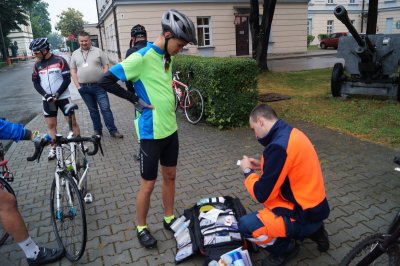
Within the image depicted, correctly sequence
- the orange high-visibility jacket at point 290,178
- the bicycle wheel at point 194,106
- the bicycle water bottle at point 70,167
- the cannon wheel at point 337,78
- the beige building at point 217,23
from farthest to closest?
the beige building at point 217,23
the cannon wheel at point 337,78
the bicycle wheel at point 194,106
the bicycle water bottle at point 70,167
the orange high-visibility jacket at point 290,178

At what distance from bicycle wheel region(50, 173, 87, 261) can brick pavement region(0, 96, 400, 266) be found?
14cm

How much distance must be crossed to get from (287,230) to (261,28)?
12.7 meters

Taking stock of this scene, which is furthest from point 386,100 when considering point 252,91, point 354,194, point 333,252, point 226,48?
point 226,48

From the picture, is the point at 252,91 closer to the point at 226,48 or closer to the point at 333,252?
the point at 333,252

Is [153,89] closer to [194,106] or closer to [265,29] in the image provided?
[194,106]

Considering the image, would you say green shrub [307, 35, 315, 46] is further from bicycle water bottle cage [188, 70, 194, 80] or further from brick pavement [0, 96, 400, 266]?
brick pavement [0, 96, 400, 266]

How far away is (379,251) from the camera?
7.18ft

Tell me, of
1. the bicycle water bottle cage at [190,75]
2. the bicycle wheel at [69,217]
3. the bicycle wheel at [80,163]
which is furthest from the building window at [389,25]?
the bicycle wheel at [69,217]

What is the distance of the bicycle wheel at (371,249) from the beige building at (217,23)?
1857cm

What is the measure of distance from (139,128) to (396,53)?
7651mm

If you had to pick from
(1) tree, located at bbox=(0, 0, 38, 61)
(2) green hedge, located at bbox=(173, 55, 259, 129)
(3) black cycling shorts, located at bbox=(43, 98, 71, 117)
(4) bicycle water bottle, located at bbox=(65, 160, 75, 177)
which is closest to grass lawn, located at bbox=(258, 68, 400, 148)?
(2) green hedge, located at bbox=(173, 55, 259, 129)

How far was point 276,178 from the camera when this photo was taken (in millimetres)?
2424

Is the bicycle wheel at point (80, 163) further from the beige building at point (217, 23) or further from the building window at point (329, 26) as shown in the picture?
the building window at point (329, 26)

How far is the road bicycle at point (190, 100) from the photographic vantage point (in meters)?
7.50
